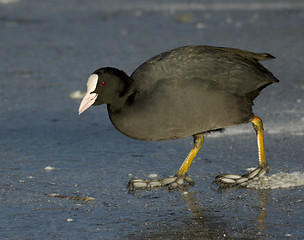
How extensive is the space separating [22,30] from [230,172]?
655 cm

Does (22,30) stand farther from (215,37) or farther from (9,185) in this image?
(9,185)

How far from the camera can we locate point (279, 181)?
480 cm

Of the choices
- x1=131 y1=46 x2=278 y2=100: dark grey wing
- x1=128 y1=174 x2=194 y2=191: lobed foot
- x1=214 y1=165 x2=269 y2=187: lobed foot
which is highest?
x1=131 y1=46 x2=278 y2=100: dark grey wing

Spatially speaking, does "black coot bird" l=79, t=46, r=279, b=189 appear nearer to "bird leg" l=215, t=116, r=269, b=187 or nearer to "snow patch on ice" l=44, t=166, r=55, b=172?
"bird leg" l=215, t=116, r=269, b=187

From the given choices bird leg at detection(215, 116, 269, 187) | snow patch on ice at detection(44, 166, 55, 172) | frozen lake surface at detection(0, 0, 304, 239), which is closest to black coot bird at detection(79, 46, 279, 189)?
bird leg at detection(215, 116, 269, 187)

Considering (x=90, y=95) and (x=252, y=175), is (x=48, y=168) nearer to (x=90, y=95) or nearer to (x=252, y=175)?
(x=90, y=95)

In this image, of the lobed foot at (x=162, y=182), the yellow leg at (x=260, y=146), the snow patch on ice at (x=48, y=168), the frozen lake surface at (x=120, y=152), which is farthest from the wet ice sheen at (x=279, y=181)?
the snow patch on ice at (x=48, y=168)

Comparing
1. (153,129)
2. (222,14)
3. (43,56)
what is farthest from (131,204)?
(222,14)

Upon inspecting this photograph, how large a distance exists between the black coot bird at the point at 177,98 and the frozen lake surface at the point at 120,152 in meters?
0.29

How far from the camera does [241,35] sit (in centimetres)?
1040

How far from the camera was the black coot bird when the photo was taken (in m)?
4.68

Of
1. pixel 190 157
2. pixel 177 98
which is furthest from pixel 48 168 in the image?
pixel 177 98

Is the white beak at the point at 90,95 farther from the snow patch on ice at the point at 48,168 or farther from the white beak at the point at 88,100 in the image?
the snow patch on ice at the point at 48,168

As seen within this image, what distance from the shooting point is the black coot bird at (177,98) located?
4676 millimetres
